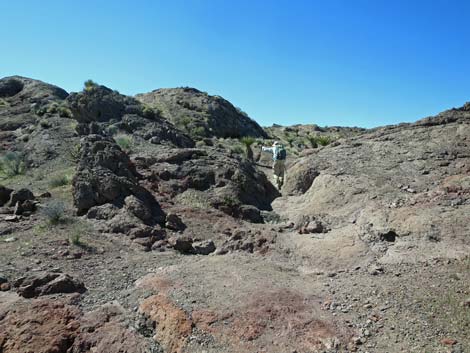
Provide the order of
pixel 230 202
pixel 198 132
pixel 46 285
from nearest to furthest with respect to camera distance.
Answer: pixel 46 285, pixel 230 202, pixel 198 132

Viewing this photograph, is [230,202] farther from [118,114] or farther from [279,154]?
[118,114]

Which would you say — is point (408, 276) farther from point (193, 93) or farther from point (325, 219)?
point (193, 93)

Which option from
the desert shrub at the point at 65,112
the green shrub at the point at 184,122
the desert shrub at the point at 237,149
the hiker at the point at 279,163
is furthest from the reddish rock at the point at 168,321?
the green shrub at the point at 184,122

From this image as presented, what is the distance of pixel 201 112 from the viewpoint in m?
33.6

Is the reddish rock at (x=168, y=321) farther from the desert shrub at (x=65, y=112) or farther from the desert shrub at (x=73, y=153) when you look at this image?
the desert shrub at (x=65, y=112)

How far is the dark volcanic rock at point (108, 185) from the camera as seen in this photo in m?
10.7

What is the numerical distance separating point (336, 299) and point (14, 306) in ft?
16.6

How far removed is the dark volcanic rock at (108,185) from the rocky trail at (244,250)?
4 cm

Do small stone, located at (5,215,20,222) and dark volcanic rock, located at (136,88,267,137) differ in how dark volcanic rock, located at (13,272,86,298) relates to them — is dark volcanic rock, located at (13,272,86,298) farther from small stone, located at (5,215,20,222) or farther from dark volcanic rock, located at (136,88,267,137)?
dark volcanic rock, located at (136,88,267,137)

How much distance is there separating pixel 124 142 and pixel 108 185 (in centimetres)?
590

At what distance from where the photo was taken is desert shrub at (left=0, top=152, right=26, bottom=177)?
1659 centimetres

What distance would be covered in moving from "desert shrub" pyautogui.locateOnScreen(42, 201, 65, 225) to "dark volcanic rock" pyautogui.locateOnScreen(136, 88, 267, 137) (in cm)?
1795

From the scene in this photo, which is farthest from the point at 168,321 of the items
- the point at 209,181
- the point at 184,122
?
the point at 184,122

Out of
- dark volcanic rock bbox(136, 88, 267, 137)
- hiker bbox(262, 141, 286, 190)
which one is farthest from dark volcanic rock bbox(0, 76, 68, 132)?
hiker bbox(262, 141, 286, 190)
